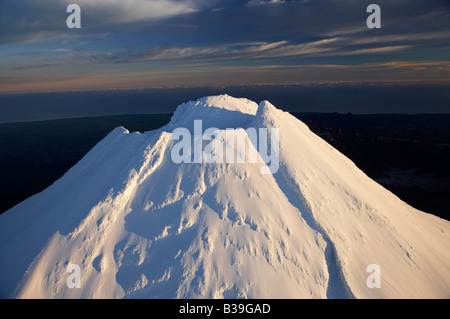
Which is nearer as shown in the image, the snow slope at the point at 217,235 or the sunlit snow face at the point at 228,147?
the snow slope at the point at 217,235

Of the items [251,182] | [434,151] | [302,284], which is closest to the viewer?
[302,284]

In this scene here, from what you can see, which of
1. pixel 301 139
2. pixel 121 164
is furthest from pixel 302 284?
pixel 121 164

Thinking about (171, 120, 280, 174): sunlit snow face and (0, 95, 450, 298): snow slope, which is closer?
(0, 95, 450, 298): snow slope

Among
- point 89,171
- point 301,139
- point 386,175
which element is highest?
point 301,139

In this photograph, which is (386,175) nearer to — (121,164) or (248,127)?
(248,127)

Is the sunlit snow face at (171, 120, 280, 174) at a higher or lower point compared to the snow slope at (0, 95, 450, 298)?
higher

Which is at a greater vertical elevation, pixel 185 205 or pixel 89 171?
pixel 89 171
